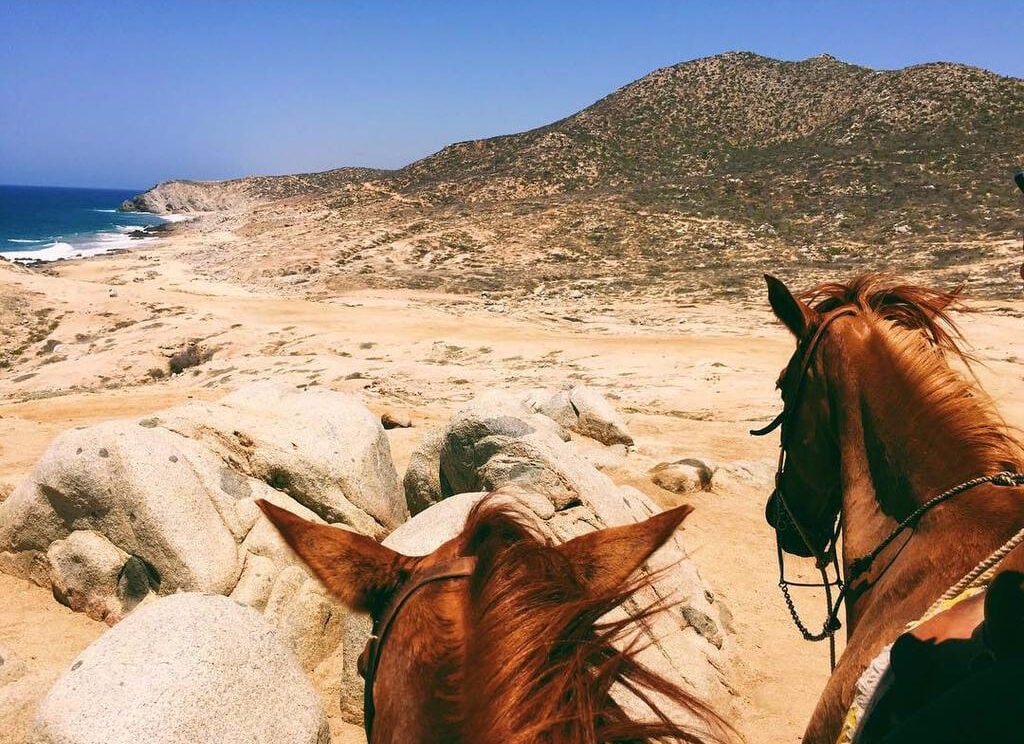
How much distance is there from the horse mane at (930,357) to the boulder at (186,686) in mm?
3199

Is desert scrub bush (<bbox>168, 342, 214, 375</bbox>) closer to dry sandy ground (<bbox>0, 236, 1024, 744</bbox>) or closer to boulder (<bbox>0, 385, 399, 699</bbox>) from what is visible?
dry sandy ground (<bbox>0, 236, 1024, 744</bbox>)

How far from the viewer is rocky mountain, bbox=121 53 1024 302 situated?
89.6 feet

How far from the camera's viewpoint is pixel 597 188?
141ft

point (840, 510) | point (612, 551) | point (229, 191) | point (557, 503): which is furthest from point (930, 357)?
point (229, 191)

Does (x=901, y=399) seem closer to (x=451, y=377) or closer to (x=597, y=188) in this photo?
(x=451, y=377)

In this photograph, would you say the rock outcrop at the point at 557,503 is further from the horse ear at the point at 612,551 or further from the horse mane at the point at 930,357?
the horse ear at the point at 612,551

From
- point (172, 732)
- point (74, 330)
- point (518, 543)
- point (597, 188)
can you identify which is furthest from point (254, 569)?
point (597, 188)

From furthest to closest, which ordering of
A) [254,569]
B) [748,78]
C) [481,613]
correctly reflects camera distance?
[748,78]
[254,569]
[481,613]

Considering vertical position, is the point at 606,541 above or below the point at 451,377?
above

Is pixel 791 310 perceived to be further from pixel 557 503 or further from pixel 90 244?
pixel 90 244

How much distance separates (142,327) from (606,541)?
824 inches

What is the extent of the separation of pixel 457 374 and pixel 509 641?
12.8 m

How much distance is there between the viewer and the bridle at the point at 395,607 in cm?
143

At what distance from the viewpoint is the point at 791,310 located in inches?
124
